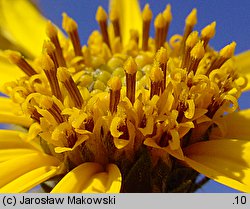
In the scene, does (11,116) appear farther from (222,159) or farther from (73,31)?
(222,159)

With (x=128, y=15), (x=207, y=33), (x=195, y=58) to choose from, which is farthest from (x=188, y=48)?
(x=128, y=15)

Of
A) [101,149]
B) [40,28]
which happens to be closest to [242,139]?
[101,149]

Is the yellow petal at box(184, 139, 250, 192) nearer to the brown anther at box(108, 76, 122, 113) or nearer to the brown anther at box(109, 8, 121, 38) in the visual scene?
the brown anther at box(108, 76, 122, 113)

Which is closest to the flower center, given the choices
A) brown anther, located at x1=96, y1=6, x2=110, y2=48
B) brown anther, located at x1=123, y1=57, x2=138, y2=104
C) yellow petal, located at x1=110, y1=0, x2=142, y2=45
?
brown anther, located at x1=123, y1=57, x2=138, y2=104

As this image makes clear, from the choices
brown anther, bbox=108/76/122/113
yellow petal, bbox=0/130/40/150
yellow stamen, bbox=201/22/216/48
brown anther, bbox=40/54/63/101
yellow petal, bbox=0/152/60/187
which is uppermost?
yellow stamen, bbox=201/22/216/48

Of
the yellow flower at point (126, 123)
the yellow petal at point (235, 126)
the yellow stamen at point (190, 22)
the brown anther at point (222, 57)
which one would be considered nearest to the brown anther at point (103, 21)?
the yellow flower at point (126, 123)

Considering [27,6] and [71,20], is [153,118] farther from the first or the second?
[27,6]

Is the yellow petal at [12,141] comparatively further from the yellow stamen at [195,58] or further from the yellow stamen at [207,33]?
the yellow stamen at [207,33]
